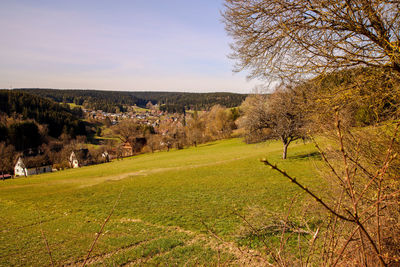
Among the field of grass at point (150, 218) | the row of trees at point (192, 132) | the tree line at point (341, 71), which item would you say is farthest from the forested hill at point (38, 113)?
the tree line at point (341, 71)

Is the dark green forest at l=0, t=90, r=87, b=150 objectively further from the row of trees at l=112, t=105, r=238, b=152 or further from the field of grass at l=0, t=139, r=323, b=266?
the field of grass at l=0, t=139, r=323, b=266

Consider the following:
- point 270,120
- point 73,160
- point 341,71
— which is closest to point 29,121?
point 73,160

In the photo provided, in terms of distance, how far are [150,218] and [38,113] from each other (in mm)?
114430

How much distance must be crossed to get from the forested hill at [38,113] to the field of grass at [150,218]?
8711 centimetres

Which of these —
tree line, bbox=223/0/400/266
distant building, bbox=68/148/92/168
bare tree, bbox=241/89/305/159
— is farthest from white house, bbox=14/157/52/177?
tree line, bbox=223/0/400/266

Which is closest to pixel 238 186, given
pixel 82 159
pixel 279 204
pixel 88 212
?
pixel 279 204

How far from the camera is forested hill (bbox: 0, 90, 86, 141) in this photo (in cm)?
9662

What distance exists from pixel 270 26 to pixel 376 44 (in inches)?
66.6

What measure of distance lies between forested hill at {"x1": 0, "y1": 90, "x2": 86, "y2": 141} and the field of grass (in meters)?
87.1

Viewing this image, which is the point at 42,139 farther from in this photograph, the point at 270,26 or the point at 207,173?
the point at 270,26

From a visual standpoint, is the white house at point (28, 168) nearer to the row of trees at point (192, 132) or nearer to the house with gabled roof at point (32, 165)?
the house with gabled roof at point (32, 165)

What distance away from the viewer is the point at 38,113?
101m

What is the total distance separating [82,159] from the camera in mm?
56531

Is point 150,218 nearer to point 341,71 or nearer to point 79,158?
point 341,71
